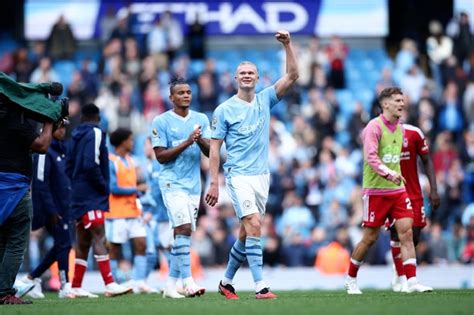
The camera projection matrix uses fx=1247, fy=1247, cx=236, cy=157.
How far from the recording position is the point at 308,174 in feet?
87.6

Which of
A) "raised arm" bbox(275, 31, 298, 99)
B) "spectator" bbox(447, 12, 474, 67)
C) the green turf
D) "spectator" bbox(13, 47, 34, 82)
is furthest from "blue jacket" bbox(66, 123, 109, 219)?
"spectator" bbox(447, 12, 474, 67)

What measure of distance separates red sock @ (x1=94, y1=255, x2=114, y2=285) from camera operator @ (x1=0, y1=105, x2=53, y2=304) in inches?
84.7

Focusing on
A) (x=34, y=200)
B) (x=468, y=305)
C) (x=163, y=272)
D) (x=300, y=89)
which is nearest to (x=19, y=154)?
(x=34, y=200)

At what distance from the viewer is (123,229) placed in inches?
684

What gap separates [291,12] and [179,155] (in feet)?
59.8

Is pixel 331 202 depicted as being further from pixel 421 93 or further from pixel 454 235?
pixel 421 93

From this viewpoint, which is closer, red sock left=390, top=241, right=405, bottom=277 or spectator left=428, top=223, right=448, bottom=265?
red sock left=390, top=241, right=405, bottom=277

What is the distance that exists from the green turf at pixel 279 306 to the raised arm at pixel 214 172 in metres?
1.10

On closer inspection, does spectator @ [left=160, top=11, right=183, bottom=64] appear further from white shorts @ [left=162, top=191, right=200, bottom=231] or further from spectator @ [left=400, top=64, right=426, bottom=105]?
white shorts @ [left=162, top=191, right=200, bottom=231]

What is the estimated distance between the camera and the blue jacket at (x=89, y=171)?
611 inches

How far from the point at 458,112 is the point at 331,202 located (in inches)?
198

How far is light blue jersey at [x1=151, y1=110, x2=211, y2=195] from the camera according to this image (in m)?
14.5

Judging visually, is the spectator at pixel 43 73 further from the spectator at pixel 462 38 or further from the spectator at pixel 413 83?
the spectator at pixel 462 38

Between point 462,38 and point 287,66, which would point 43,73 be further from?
point 287,66
